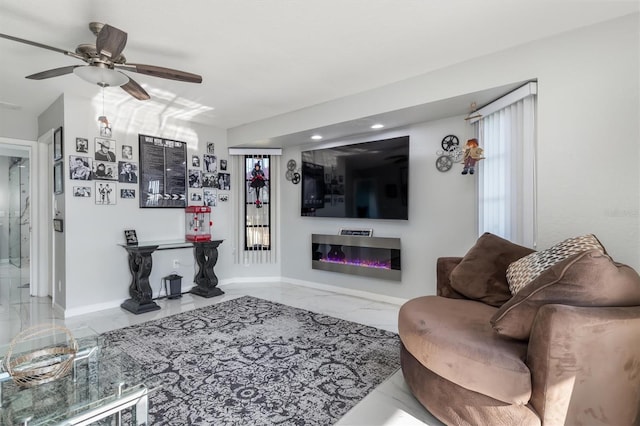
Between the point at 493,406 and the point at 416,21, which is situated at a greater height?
the point at 416,21

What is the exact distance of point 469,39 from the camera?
243cm

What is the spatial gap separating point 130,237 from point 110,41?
2.71 metres

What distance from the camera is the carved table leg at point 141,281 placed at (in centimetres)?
374

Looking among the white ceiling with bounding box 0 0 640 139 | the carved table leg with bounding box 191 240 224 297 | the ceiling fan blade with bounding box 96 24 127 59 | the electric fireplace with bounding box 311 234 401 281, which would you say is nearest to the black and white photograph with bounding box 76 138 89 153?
the white ceiling with bounding box 0 0 640 139

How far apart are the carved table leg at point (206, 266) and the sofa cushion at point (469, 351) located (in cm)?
322

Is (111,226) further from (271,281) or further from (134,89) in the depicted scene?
(271,281)

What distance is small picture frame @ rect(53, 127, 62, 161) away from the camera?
3.62 metres

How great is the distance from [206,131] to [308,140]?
1618 millimetres

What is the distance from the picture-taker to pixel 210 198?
4.86 meters

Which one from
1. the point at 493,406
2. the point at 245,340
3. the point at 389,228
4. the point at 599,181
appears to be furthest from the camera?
the point at 389,228

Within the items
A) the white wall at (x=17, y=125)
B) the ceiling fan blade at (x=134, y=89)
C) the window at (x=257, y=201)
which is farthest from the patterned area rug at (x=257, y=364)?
the white wall at (x=17, y=125)

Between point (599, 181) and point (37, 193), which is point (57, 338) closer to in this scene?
point (37, 193)

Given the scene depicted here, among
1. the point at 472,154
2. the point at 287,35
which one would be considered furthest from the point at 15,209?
the point at 472,154

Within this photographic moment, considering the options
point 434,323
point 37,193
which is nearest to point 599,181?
Answer: point 434,323
